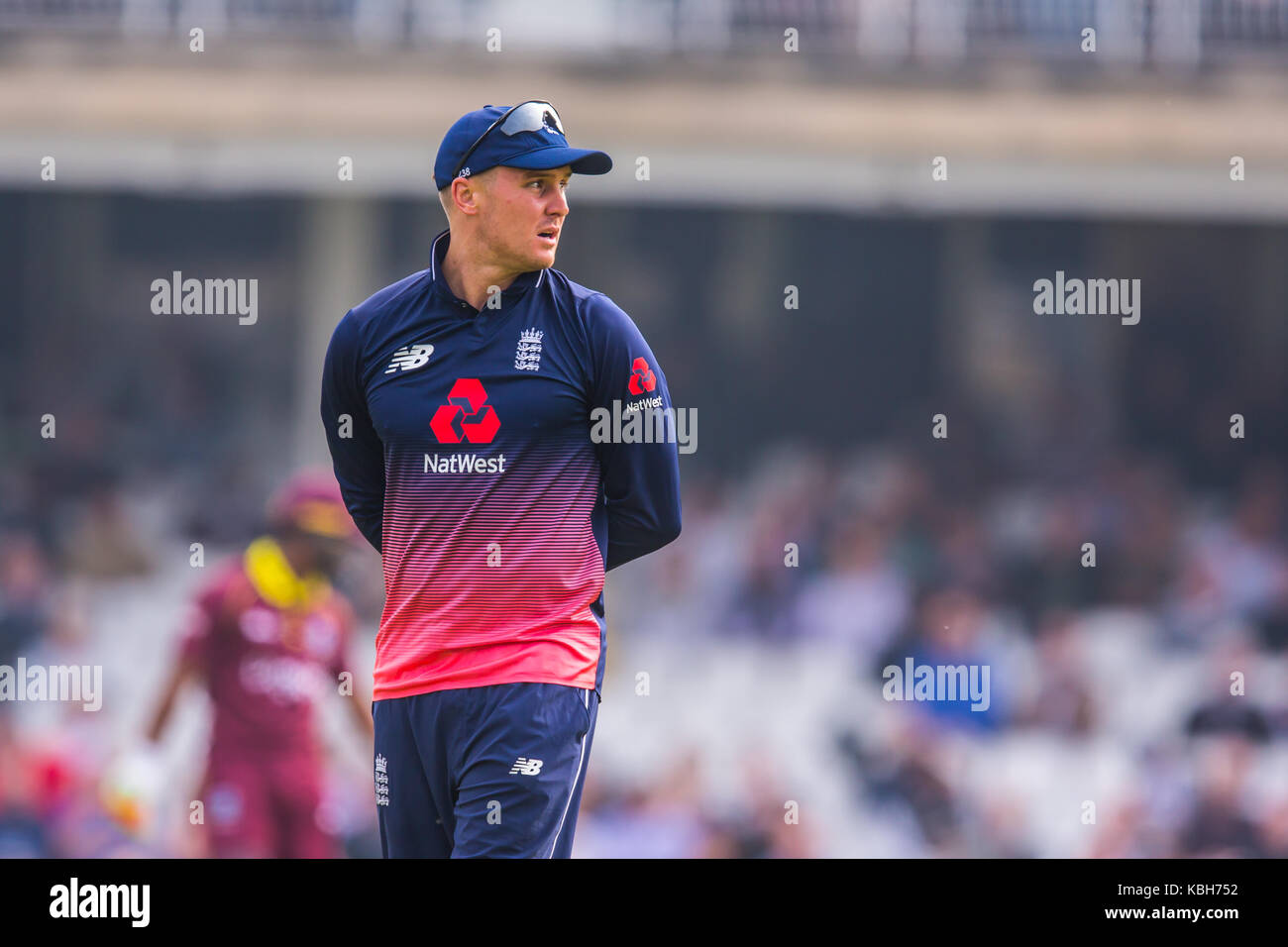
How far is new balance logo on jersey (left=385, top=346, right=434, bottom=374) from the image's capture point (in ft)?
13.3

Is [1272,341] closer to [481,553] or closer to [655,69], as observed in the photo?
[655,69]

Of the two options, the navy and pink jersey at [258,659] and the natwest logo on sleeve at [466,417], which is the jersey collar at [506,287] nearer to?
the natwest logo on sleeve at [466,417]

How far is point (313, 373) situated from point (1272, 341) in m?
7.48

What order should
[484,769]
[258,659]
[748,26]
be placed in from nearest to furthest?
[484,769]
[258,659]
[748,26]

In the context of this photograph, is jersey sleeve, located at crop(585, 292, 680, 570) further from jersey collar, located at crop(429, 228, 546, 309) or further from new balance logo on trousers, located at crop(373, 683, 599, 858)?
new balance logo on trousers, located at crop(373, 683, 599, 858)

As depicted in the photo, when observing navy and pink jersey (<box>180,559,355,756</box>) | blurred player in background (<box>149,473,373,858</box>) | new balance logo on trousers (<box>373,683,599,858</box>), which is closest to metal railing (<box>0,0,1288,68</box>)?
blurred player in background (<box>149,473,373,858</box>)

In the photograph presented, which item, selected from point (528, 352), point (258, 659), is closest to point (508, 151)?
point (528, 352)

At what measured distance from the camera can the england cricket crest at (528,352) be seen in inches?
157

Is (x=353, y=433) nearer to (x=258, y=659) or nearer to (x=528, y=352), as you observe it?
(x=528, y=352)

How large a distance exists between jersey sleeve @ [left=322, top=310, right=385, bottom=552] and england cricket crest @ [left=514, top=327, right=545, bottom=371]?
421 millimetres

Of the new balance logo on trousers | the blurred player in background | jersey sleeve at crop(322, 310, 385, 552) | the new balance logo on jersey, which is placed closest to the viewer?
the new balance logo on trousers

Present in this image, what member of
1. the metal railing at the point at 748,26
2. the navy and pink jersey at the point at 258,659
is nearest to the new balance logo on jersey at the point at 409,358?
the navy and pink jersey at the point at 258,659

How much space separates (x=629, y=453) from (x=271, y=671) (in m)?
3.73

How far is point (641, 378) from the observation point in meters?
4.04
